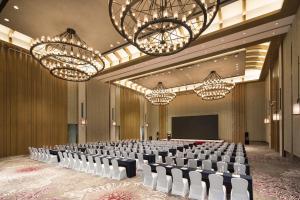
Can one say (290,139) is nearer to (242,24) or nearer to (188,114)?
(242,24)

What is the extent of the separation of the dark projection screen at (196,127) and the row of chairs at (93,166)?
734 inches

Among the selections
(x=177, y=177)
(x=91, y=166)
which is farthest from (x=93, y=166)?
(x=177, y=177)

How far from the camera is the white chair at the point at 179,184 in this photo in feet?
17.9

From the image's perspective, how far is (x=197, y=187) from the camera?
5.25 meters

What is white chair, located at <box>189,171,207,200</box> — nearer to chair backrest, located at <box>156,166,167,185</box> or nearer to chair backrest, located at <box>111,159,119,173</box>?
chair backrest, located at <box>156,166,167,185</box>

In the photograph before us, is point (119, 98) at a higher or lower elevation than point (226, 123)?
higher

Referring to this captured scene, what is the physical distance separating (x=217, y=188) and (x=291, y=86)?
800cm

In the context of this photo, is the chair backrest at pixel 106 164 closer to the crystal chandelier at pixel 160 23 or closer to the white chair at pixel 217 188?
the white chair at pixel 217 188

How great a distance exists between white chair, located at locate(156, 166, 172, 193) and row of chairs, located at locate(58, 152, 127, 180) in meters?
1.90

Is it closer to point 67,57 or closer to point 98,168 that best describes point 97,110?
point 67,57

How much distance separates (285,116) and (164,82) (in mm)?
13496

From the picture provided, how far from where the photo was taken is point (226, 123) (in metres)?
23.5

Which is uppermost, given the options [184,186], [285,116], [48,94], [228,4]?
[228,4]

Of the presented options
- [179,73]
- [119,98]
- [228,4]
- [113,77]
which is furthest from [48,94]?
[228,4]
